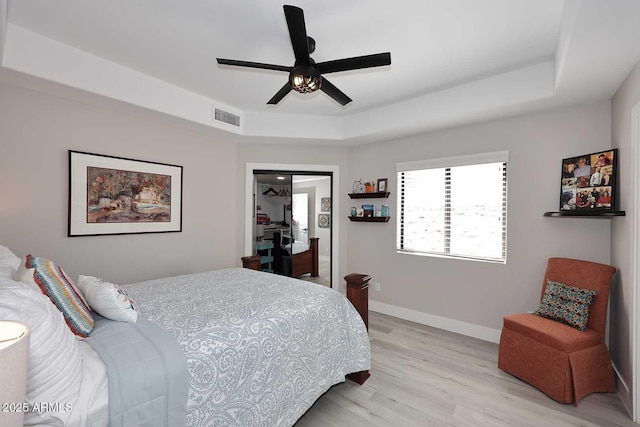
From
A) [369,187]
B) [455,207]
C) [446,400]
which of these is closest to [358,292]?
[446,400]

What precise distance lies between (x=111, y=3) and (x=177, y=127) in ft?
5.37

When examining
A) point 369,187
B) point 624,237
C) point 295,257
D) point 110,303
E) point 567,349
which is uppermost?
point 369,187

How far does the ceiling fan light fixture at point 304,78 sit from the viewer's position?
187cm

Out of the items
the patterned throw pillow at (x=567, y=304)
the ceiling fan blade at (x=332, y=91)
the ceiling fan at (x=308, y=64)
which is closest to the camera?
the ceiling fan at (x=308, y=64)

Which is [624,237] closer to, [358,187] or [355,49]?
[355,49]

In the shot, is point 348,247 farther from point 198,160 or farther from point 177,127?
point 177,127

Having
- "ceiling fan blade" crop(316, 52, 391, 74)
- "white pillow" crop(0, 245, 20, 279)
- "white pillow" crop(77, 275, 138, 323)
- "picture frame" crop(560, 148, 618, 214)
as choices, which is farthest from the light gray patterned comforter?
"picture frame" crop(560, 148, 618, 214)

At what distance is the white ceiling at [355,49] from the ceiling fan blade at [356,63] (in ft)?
1.22

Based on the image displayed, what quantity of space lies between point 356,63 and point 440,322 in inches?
124

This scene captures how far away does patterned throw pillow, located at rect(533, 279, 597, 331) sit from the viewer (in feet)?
7.35

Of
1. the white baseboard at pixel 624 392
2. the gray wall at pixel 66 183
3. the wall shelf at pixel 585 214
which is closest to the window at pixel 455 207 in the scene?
the wall shelf at pixel 585 214

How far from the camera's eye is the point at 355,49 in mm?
2350

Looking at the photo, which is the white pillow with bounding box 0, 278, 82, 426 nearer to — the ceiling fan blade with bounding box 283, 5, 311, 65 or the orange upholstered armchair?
the ceiling fan blade with bounding box 283, 5, 311, 65

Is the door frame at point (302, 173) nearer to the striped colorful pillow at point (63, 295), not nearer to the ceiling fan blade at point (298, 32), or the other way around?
the ceiling fan blade at point (298, 32)
